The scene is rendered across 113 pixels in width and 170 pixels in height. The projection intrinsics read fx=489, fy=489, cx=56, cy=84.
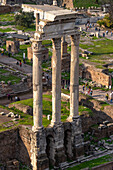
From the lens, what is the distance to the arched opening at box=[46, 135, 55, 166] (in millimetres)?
36094

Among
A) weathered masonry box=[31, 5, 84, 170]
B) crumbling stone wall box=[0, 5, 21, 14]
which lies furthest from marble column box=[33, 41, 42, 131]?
crumbling stone wall box=[0, 5, 21, 14]

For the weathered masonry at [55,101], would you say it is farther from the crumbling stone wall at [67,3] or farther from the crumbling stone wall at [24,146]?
the crumbling stone wall at [67,3]

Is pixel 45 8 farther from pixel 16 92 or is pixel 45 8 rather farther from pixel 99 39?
pixel 99 39

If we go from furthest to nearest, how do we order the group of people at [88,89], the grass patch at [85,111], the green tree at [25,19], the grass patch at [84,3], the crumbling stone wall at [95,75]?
the grass patch at [84,3]
the green tree at [25,19]
the crumbling stone wall at [95,75]
the group of people at [88,89]
the grass patch at [85,111]

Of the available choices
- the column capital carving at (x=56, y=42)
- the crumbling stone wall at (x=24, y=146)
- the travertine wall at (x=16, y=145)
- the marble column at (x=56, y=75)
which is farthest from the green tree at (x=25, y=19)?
the column capital carving at (x=56, y=42)

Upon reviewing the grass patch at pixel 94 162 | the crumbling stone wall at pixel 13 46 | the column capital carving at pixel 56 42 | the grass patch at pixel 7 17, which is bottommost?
the grass patch at pixel 94 162

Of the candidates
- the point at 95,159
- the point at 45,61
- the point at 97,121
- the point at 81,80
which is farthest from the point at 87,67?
the point at 95,159

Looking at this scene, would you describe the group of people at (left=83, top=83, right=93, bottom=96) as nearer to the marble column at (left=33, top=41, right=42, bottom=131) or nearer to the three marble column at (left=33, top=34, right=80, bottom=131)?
the three marble column at (left=33, top=34, right=80, bottom=131)

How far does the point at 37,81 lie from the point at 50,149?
581cm

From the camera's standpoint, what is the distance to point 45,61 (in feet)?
217

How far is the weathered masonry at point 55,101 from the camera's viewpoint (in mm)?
33406

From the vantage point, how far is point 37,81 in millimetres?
33625

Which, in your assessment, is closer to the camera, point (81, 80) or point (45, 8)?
point (45, 8)

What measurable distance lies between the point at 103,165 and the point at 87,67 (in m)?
24.7
